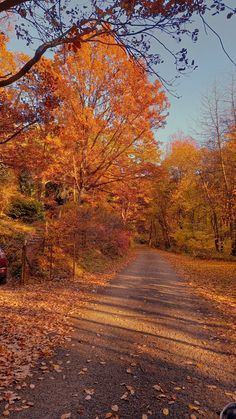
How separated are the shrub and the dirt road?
14.8 meters

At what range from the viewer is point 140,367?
547cm

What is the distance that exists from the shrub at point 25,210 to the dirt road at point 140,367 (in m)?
14.8

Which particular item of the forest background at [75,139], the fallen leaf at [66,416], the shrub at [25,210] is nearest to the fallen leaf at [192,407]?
the fallen leaf at [66,416]

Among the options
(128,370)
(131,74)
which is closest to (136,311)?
(128,370)

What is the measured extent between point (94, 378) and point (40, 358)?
1232 millimetres

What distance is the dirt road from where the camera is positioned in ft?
14.0

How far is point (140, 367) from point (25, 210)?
1918 centimetres

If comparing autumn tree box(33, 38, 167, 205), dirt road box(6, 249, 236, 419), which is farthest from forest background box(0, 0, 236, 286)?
dirt road box(6, 249, 236, 419)

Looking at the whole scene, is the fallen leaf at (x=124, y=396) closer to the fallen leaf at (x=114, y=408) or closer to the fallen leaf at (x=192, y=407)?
the fallen leaf at (x=114, y=408)

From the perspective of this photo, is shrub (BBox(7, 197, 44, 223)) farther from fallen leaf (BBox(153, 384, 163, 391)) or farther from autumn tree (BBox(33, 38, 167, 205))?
fallen leaf (BBox(153, 384, 163, 391))

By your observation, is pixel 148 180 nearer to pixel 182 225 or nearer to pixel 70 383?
pixel 70 383

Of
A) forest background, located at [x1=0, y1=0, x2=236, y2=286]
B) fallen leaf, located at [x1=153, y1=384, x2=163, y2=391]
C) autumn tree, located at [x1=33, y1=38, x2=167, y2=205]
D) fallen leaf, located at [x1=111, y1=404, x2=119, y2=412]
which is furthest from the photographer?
autumn tree, located at [x1=33, y1=38, x2=167, y2=205]

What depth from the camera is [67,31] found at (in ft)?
19.0

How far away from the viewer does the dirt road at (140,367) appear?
4254 millimetres
